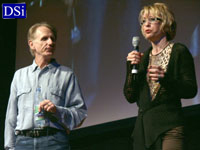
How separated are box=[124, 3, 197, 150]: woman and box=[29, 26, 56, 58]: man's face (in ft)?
2.06

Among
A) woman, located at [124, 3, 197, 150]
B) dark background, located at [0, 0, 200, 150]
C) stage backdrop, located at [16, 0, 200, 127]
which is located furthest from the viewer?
stage backdrop, located at [16, 0, 200, 127]

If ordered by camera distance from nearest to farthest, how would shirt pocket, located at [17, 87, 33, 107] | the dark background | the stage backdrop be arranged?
shirt pocket, located at [17, 87, 33, 107] → the dark background → the stage backdrop

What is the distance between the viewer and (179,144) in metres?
1.79

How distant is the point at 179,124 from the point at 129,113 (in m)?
2.34

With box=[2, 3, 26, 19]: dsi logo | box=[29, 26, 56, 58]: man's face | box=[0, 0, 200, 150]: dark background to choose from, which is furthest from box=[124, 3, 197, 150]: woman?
box=[2, 3, 26, 19]: dsi logo

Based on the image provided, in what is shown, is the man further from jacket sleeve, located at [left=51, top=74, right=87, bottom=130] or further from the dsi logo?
the dsi logo

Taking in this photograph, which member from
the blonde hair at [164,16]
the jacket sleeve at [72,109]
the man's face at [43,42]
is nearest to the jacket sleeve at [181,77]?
the blonde hair at [164,16]

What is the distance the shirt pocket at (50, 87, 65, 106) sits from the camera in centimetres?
225

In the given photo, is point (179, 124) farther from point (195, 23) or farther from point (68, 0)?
point (68, 0)

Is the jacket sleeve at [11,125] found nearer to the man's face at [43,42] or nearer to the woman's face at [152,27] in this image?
the man's face at [43,42]

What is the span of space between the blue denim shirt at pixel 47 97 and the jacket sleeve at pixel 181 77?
672mm

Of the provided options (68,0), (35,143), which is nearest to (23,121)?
(35,143)

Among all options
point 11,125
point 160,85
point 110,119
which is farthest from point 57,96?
point 110,119

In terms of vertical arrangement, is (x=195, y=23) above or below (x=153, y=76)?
above
